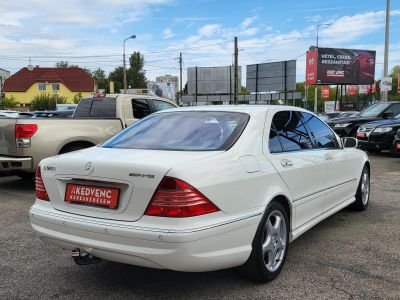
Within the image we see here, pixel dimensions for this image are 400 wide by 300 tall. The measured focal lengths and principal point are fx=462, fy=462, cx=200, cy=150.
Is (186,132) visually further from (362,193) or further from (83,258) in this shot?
(362,193)

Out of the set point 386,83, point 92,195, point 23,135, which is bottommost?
point 92,195

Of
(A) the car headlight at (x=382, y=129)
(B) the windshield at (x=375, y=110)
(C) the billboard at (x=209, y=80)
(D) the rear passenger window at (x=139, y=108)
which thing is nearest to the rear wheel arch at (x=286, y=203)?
(D) the rear passenger window at (x=139, y=108)

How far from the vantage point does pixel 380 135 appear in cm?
1305

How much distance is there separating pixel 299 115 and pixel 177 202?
229 cm

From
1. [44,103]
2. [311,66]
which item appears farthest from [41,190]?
[44,103]

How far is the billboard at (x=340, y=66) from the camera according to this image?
1687 inches

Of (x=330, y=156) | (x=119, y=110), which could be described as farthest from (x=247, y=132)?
(x=119, y=110)

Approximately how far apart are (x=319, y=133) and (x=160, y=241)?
2813 mm

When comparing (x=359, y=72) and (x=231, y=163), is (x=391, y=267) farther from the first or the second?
(x=359, y=72)

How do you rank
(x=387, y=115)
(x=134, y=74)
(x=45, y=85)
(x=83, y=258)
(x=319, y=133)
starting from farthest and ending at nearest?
(x=134, y=74)
(x=45, y=85)
(x=387, y=115)
(x=319, y=133)
(x=83, y=258)

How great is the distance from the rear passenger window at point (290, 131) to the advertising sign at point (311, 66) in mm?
39721

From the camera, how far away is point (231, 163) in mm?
3498

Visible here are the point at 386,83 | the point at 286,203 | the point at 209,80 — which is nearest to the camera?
the point at 286,203

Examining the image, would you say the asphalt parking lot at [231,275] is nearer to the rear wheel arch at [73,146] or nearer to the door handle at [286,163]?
the door handle at [286,163]
